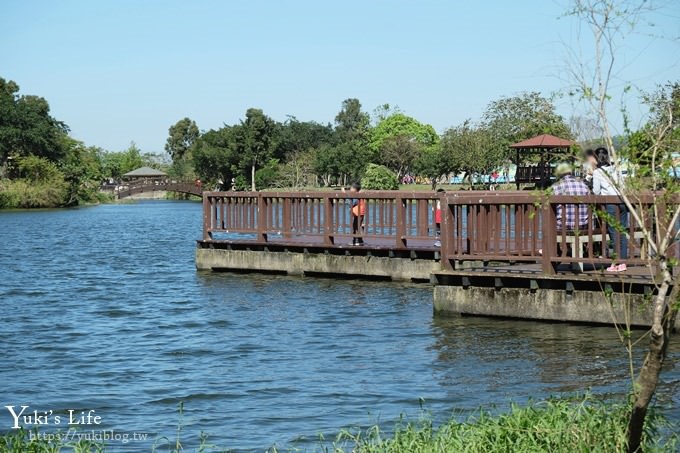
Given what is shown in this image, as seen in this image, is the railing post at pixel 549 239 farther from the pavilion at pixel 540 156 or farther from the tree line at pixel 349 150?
the tree line at pixel 349 150

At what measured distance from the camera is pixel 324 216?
87.6 feet

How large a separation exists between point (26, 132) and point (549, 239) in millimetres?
104388

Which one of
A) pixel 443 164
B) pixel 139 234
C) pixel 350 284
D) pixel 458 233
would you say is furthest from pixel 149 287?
pixel 443 164

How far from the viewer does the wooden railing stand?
17328 millimetres

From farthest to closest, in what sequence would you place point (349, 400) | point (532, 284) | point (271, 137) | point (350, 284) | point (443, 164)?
point (271, 137) → point (443, 164) → point (350, 284) → point (532, 284) → point (349, 400)

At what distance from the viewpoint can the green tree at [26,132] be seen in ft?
374

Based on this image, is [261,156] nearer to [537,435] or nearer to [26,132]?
[26,132]

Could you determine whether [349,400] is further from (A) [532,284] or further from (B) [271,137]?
(B) [271,137]

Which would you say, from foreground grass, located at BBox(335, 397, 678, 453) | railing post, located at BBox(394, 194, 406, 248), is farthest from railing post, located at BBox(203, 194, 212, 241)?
foreground grass, located at BBox(335, 397, 678, 453)

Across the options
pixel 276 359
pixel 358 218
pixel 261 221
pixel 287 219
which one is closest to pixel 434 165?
pixel 261 221

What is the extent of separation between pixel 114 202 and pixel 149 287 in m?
110

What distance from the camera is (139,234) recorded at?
193ft

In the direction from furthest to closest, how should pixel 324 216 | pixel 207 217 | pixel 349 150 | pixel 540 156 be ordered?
1. pixel 349 150
2. pixel 540 156
3. pixel 207 217
4. pixel 324 216

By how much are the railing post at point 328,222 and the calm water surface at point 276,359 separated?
1167 mm
